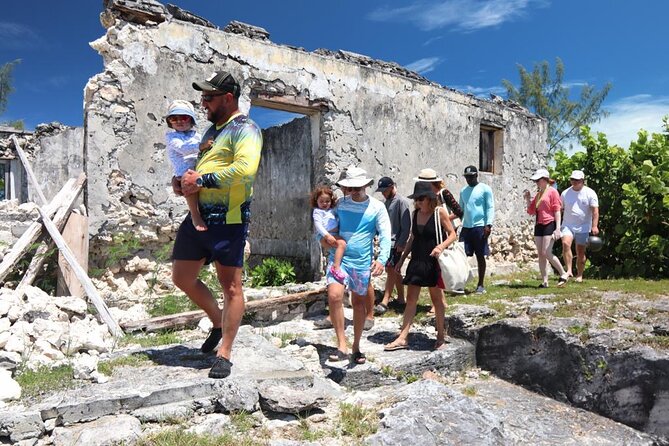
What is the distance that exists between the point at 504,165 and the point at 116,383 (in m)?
9.50

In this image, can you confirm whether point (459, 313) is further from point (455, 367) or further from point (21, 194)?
point (21, 194)

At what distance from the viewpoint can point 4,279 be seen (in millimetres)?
5102

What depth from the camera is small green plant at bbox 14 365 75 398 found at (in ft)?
10.2

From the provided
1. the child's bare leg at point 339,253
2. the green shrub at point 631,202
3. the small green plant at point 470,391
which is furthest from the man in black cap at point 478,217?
the green shrub at point 631,202

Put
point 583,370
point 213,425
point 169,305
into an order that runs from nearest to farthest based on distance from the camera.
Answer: point 213,425, point 583,370, point 169,305

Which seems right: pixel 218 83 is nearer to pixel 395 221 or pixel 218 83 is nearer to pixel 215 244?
pixel 215 244

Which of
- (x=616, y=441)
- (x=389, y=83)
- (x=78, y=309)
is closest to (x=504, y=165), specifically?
(x=389, y=83)

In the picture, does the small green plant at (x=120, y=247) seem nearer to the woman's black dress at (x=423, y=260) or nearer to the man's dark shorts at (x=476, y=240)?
the woman's black dress at (x=423, y=260)

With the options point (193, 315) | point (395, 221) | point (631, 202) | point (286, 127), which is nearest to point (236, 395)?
point (193, 315)

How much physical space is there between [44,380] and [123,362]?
0.51 meters

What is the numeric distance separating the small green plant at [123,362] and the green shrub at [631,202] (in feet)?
26.7

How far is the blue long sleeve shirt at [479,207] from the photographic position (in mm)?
6746

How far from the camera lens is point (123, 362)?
11.9 ft

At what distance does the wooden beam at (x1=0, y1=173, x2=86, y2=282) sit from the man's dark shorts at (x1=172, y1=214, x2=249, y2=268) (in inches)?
111
